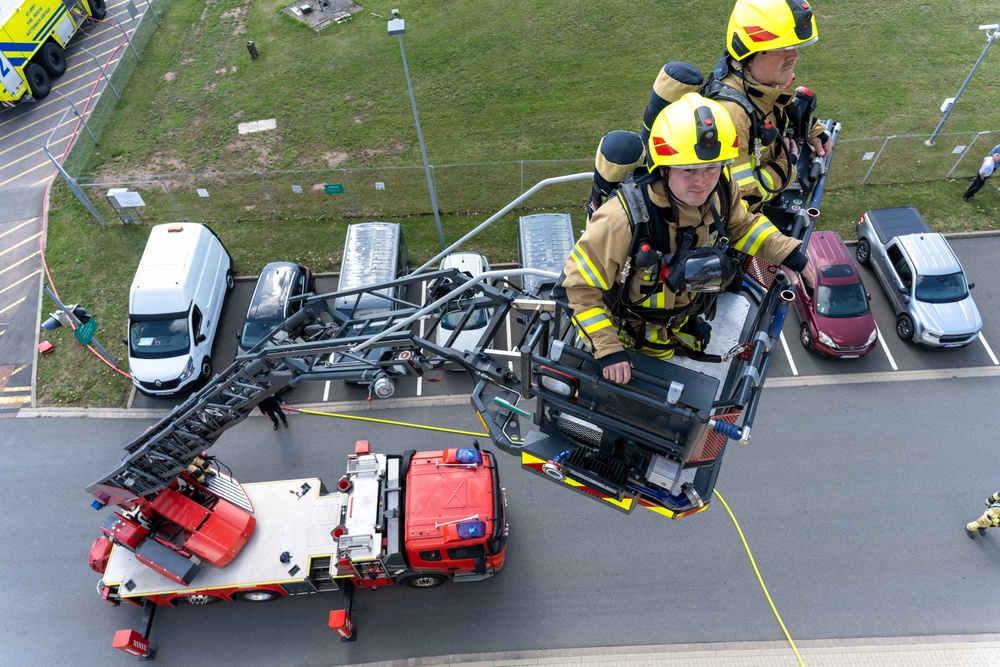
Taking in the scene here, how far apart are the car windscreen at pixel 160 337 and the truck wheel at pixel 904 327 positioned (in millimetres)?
18241

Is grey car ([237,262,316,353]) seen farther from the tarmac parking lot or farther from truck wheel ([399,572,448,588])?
truck wheel ([399,572,448,588])

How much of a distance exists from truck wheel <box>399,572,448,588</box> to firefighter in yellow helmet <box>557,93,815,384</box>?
696 centimetres

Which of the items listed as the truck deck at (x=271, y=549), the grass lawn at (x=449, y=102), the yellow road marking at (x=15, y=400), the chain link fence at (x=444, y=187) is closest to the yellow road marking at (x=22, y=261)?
the grass lawn at (x=449, y=102)

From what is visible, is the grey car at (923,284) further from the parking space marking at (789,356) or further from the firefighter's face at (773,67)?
the firefighter's face at (773,67)

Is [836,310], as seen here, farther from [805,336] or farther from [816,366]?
[816,366]

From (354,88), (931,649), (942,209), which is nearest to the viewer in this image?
(931,649)

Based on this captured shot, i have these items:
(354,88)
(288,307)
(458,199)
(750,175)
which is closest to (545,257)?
(458,199)

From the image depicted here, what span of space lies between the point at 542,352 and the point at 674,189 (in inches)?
105

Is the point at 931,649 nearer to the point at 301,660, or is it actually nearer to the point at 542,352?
the point at 542,352

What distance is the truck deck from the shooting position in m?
10.8

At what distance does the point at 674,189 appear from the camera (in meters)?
5.86

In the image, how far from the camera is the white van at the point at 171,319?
14.6m

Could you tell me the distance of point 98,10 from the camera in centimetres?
2680

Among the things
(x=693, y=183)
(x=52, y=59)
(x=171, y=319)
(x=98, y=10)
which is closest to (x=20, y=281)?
(x=171, y=319)
